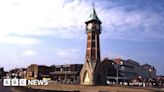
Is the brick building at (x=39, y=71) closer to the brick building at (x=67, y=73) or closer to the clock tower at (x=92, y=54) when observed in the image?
the brick building at (x=67, y=73)

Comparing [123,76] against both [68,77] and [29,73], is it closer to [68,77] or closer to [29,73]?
[68,77]

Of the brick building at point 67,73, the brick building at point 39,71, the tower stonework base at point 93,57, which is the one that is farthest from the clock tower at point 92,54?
the brick building at point 39,71

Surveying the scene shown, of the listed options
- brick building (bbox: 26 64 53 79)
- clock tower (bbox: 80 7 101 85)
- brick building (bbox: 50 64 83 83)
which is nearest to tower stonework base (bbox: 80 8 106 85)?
clock tower (bbox: 80 7 101 85)

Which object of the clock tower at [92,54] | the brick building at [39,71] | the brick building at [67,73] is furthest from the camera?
the brick building at [39,71]

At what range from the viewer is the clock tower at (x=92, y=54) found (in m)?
93.9

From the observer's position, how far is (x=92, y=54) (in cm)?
9450

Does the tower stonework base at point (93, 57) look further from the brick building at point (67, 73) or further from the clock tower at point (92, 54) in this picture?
the brick building at point (67, 73)

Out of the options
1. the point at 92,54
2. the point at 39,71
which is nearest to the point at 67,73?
the point at 39,71

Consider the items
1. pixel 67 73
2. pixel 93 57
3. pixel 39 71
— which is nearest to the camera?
pixel 93 57

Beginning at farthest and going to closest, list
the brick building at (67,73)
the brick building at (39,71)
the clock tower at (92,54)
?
the brick building at (39,71) → the brick building at (67,73) → the clock tower at (92,54)

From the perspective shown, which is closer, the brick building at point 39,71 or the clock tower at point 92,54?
the clock tower at point 92,54

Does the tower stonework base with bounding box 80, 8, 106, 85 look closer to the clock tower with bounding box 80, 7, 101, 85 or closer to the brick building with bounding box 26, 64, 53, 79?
the clock tower with bounding box 80, 7, 101, 85

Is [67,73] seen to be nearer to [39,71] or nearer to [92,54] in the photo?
[39,71]

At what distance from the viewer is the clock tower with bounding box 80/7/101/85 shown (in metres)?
93.9
